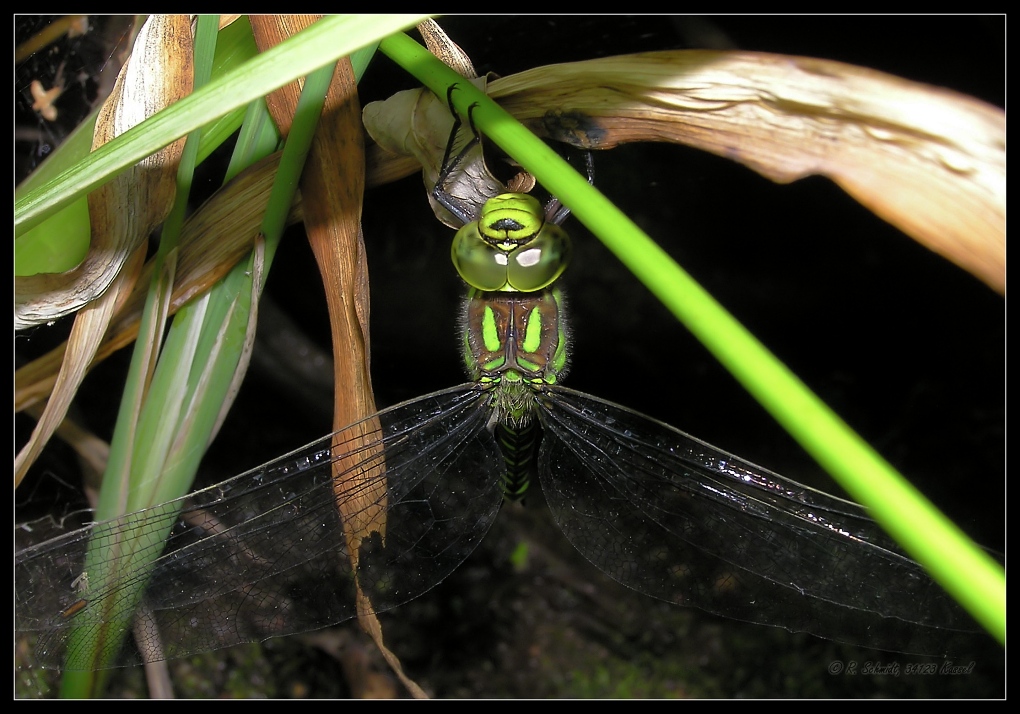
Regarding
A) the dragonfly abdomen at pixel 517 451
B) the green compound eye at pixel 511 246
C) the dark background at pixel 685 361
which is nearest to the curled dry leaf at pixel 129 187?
the dark background at pixel 685 361

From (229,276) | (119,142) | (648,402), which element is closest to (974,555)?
(119,142)

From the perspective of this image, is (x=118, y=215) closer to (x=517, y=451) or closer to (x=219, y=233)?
(x=219, y=233)

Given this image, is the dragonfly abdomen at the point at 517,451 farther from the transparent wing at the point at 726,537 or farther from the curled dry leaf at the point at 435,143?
the curled dry leaf at the point at 435,143

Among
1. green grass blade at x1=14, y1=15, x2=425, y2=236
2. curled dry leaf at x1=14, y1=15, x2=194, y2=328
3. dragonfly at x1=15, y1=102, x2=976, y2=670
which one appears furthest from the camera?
dragonfly at x1=15, y1=102, x2=976, y2=670

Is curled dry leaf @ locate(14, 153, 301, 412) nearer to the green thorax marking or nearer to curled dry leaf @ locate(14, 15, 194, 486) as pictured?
curled dry leaf @ locate(14, 15, 194, 486)

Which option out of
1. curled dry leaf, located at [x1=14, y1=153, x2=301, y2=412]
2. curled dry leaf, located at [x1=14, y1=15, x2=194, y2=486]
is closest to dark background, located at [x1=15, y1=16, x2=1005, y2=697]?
curled dry leaf, located at [x1=14, y1=153, x2=301, y2=412]

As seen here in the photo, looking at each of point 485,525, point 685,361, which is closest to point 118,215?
point 485,525
